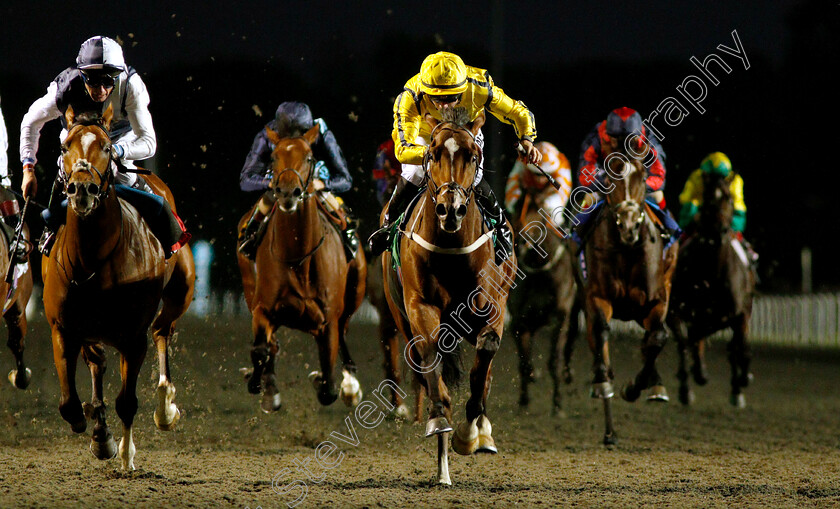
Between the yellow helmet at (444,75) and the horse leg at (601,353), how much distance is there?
2.91m

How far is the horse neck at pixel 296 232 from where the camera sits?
784cm

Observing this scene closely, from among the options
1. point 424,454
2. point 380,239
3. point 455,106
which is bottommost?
point 424,454

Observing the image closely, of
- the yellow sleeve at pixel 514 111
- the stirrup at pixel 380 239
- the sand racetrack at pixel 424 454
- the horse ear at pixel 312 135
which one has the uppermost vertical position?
the horse ear at pixel 312 135

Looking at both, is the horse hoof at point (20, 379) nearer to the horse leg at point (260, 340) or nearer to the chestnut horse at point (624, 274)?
the horse leg at point (260, 340)

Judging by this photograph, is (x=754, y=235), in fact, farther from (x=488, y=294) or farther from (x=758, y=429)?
(x=488, y=294)

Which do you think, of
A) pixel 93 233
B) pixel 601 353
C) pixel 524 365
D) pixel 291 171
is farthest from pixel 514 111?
pixel 524 365

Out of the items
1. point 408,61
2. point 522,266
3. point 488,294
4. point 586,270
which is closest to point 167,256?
point 488,294

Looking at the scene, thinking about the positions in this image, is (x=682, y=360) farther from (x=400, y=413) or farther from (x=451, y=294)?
(x=451, y=294)

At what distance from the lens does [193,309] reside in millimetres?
32469

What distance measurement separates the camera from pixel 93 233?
5.96 m

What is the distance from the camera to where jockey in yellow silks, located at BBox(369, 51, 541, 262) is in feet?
20.6

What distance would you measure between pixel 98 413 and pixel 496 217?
2874 mm

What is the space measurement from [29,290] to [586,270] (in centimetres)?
478

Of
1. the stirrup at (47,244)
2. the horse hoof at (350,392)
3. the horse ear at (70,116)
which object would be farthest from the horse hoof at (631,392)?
the horse ear at (70,116)
